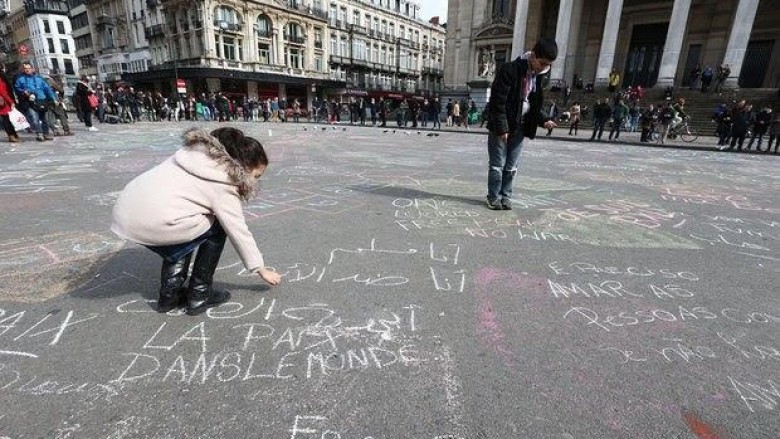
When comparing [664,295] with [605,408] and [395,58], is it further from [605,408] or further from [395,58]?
[395,58]

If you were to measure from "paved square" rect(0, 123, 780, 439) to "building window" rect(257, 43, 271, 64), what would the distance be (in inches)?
1774

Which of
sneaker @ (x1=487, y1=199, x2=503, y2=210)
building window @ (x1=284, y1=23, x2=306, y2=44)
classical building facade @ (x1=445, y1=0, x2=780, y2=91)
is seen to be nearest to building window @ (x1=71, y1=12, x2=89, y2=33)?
building window @ (x1=284, y1=23, x2=306, y2=44)

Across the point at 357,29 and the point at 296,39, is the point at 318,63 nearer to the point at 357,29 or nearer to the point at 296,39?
the point at 296,39

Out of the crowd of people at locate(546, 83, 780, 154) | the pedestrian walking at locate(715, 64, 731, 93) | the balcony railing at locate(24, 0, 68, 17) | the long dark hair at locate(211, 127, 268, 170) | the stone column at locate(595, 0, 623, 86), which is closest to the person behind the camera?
the long dark hair at locate(211, 127, 268, 170)

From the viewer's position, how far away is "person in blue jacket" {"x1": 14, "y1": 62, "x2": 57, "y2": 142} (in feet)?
34.7

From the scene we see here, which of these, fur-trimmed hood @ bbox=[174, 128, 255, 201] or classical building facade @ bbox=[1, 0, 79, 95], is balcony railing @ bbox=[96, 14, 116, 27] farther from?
fur-trimmed hood @ bbox=[174, 128, 255, 201]

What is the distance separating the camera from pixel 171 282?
8.31 feet

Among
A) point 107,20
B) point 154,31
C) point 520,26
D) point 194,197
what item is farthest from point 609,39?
point 107,20

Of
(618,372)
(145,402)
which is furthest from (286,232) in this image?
(618,372)

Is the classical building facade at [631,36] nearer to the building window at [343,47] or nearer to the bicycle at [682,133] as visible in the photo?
the bicycle at [682,133]

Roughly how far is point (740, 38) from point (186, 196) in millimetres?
31998

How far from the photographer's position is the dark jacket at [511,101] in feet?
16.3

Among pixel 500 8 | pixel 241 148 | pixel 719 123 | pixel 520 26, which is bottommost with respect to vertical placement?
pixel 719 123

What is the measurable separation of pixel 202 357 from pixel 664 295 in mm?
3229
